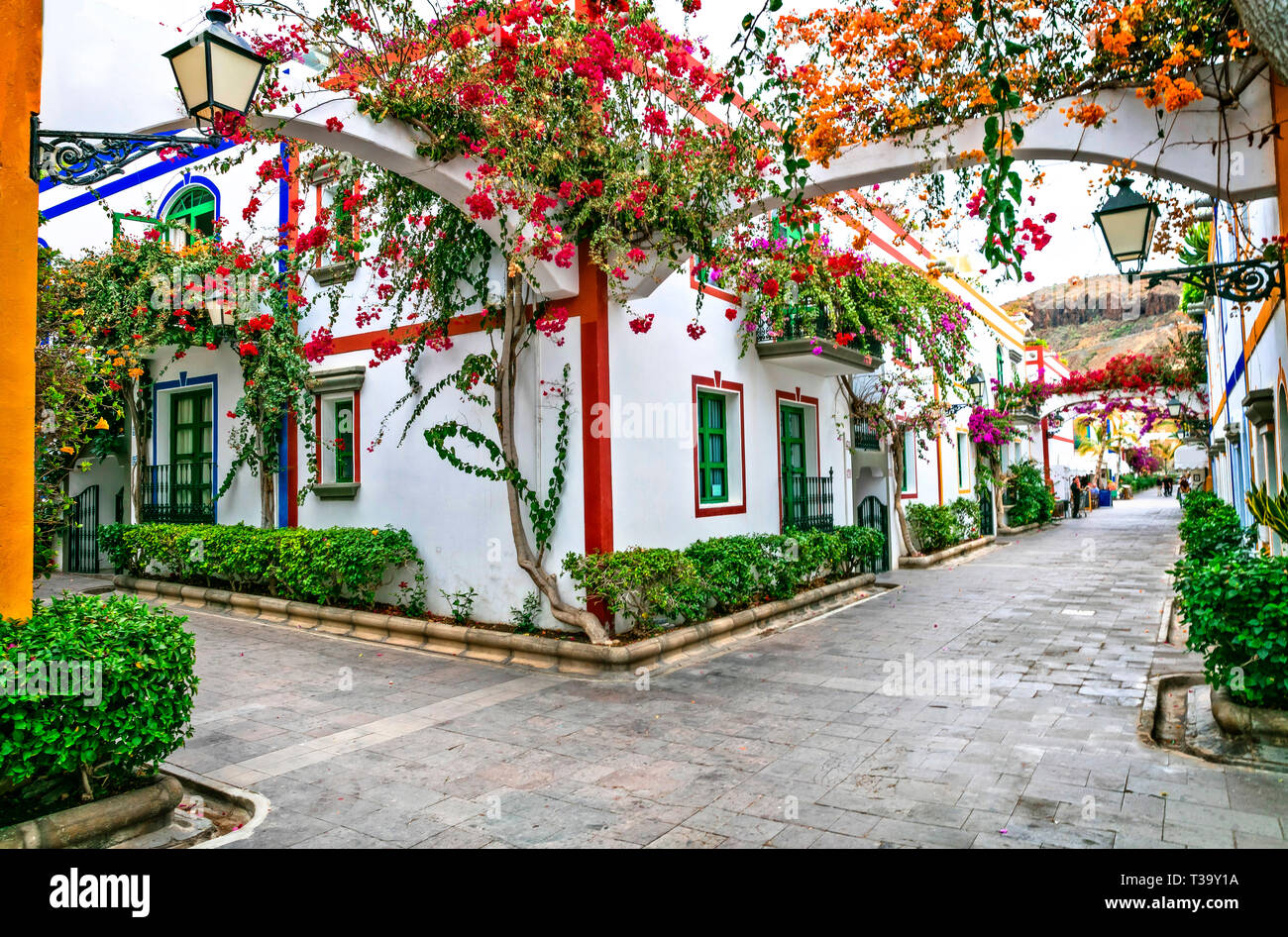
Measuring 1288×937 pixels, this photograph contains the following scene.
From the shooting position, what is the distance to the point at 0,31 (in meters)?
4.16

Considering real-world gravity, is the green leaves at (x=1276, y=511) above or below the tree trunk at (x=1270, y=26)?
below

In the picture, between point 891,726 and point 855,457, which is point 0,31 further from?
point 855,457

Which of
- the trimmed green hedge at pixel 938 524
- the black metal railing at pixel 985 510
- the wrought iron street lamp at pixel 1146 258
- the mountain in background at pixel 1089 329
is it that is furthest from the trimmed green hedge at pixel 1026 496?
the mountain in background at pixel 1089 329

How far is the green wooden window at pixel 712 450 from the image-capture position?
9.93m

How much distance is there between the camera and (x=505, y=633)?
8242mm

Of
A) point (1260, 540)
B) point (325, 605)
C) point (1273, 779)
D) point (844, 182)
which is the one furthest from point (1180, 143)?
point (325, 605)

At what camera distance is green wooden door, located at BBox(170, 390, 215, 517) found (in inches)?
475

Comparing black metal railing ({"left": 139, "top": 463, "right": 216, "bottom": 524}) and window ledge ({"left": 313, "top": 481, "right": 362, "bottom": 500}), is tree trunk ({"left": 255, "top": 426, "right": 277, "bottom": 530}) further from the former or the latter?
black metal railing ({"left": 139, "top": 463, "right": 216, "bottom": 524})

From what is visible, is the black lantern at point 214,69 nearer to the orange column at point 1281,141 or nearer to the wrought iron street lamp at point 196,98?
the wrought iron street lamp at point 196,98

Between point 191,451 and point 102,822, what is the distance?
996cm

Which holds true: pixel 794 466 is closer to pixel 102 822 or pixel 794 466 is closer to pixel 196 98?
pixel 196 98

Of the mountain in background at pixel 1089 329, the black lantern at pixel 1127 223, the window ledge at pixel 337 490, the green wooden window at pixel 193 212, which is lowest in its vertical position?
the window ledge at pixel 337 490

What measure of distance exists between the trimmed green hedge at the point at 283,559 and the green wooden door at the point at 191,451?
61 centimetres

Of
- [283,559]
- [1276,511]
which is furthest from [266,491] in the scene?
[1276,511]
